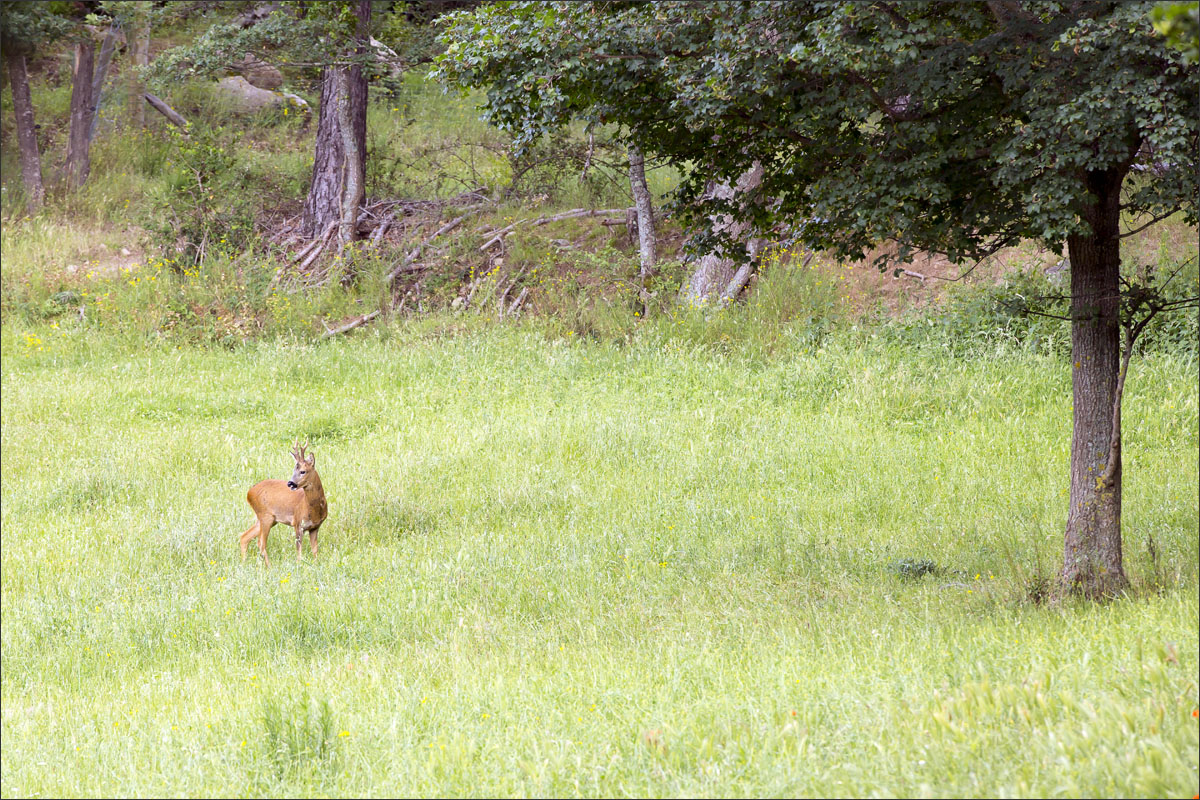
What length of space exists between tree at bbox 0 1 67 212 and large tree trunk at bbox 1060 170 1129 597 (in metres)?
21.4

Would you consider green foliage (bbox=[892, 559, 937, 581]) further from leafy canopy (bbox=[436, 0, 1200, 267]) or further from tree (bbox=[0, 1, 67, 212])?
tree (bbox=[0, 1, 67, 212])

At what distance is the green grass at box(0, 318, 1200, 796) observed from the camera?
3.90 metres

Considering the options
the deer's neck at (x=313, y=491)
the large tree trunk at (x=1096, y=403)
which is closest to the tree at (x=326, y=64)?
the deer's neck at (x=313, y=491)

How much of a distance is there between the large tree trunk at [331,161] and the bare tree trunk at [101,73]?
774cm

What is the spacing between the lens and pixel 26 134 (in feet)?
72.7

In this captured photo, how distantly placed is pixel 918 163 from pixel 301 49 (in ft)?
47.3

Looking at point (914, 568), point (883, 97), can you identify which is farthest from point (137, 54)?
point (914, 568)

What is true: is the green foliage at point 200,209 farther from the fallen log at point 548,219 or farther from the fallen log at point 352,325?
the fallen log at point 548,219

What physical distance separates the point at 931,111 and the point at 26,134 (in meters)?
21.7

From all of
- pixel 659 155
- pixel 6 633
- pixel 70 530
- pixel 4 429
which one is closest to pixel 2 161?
pixel 4 429

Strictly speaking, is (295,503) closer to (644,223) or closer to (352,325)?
(352,325)

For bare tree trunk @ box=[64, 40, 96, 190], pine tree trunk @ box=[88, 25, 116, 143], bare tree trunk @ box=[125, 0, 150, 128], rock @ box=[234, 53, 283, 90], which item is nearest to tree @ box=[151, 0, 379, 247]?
bare tree trunk @ box=[125, 0, 150, 128]

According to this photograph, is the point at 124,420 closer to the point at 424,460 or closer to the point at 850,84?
the point at 424,460

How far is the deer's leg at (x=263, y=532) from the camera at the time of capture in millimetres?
8375
